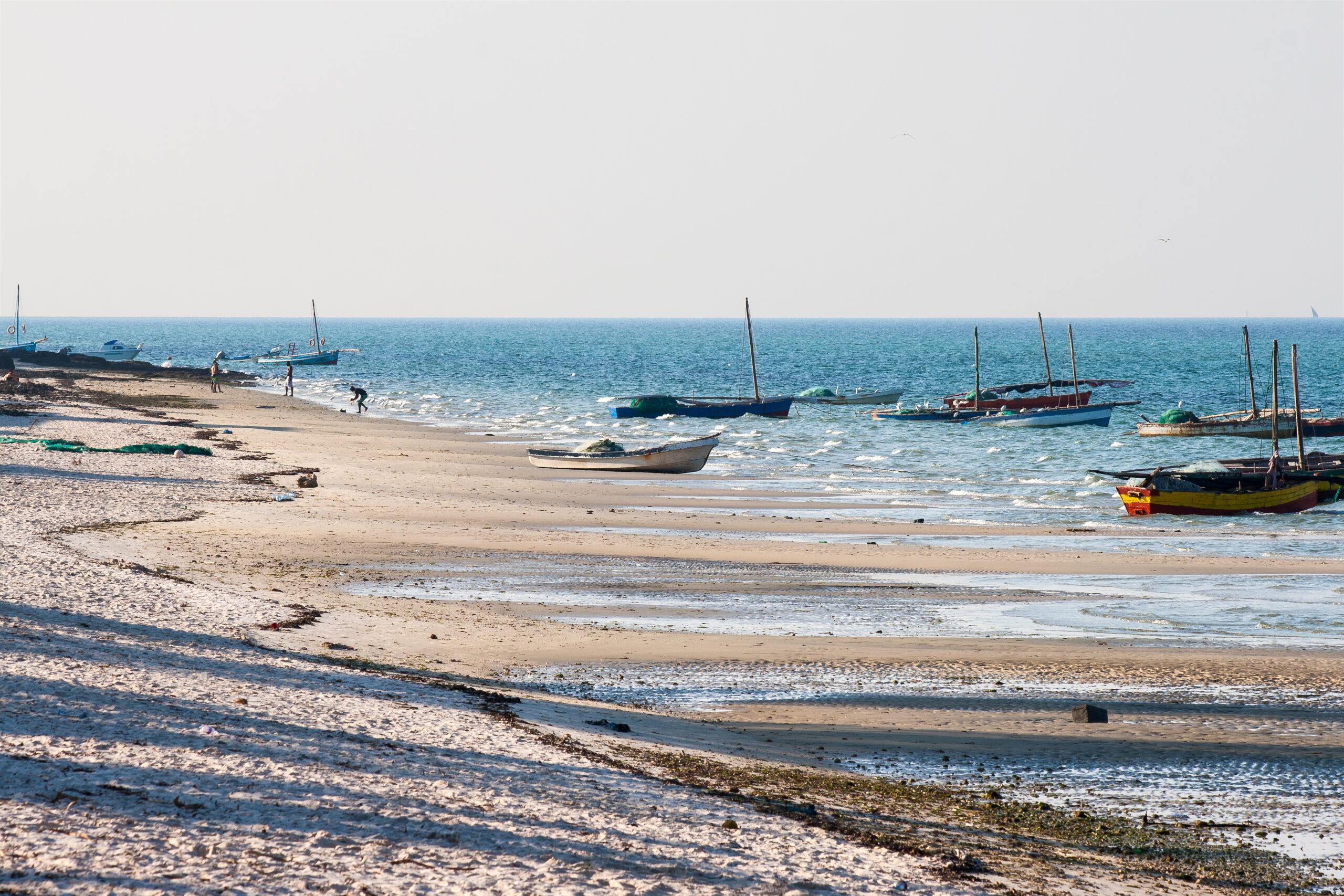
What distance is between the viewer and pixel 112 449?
32312 millimetres

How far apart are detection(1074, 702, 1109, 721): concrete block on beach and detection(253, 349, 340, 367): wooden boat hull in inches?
3844

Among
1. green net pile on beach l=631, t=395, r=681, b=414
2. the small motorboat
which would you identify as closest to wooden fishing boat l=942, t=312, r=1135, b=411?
green net pile on beach l=631, t=395, r=681, b=414

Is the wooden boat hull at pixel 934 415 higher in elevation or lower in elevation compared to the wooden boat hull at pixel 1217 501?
higher

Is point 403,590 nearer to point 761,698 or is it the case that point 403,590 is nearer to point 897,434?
point 761,698

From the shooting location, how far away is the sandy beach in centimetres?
702

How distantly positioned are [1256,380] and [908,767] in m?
106

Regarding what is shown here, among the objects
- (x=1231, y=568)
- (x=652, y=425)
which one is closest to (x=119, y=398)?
(x=652, y=425)

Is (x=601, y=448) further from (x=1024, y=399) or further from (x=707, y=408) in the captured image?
(x=1024, y=399)

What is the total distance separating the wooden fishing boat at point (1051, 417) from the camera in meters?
57.7

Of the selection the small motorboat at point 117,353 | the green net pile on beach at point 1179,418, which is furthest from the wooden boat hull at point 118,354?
the green net pile on beach at point 1179,418

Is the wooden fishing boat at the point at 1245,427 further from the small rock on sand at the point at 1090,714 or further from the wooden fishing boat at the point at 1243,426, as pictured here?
the small rock on sand at the point at 1090,714

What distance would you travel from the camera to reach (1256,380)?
10425 cm

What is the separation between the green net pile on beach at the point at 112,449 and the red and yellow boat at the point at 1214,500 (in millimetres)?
24528

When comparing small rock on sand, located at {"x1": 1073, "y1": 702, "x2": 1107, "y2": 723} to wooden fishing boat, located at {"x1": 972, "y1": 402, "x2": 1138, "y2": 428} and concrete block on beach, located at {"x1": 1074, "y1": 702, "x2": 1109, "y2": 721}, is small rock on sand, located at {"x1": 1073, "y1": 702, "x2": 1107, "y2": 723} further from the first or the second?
wooden fishing boat, located at {"x1": 972, "y1": 402, "x2": 1138, "y2": 428}
